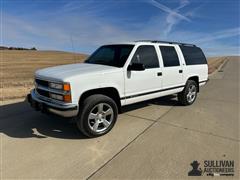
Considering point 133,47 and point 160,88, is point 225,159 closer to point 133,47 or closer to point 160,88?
point 160,88

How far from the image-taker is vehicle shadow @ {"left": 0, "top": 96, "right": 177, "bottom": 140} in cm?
411

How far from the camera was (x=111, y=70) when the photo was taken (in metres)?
4.19

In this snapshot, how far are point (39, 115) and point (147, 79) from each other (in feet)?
9.84

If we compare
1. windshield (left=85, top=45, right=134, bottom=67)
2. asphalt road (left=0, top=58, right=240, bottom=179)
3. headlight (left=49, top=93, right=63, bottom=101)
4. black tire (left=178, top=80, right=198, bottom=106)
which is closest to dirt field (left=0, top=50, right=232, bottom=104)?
asphalt road (left=0, top=58, right=240, bottom=179)

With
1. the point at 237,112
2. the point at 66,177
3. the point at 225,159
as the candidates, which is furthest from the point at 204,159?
the point at 237,112

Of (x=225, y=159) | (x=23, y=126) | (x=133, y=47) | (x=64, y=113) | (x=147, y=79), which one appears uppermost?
(x=133, y=47)

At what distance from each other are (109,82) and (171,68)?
7.47ft

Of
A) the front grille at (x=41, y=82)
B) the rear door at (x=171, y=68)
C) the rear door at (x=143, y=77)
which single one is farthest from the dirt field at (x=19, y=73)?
the rear door at (x=171, y=68)

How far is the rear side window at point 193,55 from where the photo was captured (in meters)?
6.31

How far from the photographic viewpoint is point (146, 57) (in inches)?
196

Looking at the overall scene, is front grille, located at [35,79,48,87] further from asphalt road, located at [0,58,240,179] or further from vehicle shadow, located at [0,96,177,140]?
asphalt road, located at [0,58,240,179]

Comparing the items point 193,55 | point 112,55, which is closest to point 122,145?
point 112,55

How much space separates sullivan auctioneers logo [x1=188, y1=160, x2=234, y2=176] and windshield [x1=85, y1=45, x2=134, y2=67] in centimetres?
255

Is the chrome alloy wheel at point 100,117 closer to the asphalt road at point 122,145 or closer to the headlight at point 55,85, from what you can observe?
the asphalt road at point 122,145
